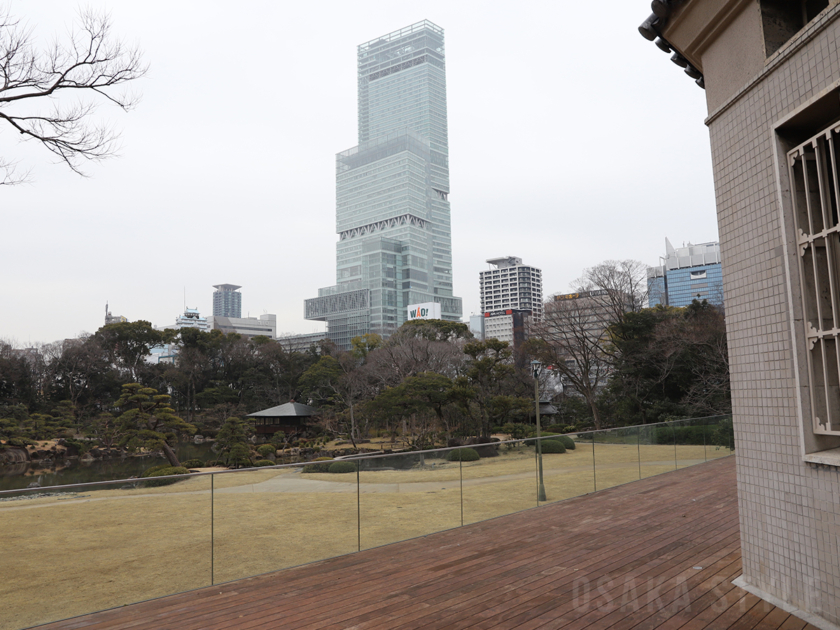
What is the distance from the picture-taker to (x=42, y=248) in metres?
33.5

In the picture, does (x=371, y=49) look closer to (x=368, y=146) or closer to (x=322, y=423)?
(x=368, y=146)

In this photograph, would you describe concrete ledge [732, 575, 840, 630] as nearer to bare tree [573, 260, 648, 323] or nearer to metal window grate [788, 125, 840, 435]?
metal window grate [788, 125, 840, 435]

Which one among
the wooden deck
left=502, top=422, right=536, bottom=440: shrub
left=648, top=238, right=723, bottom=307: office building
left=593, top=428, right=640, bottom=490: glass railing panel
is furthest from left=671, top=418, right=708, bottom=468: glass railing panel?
left=648, top=238, right=723, bottom=307: office building

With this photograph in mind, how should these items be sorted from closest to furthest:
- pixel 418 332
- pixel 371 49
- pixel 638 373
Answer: pixel 638 373 → pixel 418 332 → pixel 371 49

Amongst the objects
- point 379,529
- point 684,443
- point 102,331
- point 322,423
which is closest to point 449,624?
point 379,529

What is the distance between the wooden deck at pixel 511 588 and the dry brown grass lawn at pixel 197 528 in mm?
179

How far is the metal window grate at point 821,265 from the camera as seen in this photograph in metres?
3.21

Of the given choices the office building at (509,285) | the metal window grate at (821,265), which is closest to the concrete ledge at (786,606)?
the metal window grate at (821,265)

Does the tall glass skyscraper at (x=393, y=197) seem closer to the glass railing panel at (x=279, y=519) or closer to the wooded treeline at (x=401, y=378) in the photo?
the wooded treeline at (x=401, y=378)

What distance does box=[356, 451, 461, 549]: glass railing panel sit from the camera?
19.3 ft

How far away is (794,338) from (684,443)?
30.6 feet

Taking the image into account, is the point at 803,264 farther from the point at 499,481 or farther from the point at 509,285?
the point at 509,285

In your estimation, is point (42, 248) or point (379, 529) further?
point (42, 248)

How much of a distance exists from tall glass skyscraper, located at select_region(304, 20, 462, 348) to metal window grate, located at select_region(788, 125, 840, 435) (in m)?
95.7
